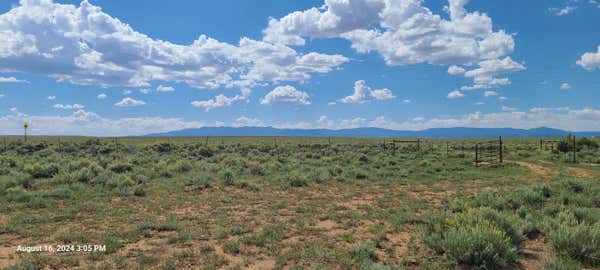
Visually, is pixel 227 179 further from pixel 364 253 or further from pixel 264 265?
pixel 364 253

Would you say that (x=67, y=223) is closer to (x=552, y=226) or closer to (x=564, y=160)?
(x=552, y=226)

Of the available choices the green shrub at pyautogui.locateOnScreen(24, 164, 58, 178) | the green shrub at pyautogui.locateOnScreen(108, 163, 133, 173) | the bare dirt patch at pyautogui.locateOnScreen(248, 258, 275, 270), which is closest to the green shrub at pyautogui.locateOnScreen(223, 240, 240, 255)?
the bare dirt patch at pyautogui.locateOnScreen(248, 258, 275, 270)

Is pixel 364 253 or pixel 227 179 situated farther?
pixel 227 179

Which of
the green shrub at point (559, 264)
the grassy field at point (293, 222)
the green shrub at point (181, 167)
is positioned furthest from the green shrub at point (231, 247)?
the green shrub at point (181, 167)

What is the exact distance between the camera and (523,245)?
6.53 m

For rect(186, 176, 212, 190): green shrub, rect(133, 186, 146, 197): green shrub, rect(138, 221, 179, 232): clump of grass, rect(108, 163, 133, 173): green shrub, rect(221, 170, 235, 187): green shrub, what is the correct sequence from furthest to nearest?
rect(108, 163, 133, 173): green shrub < rect(221, 170, 235, 187): green shrub < rect(186, 176, 212, 190): green shrub < rect(133, 186, 146, 197): green shrub < rect(138, 221, 179, 232): clump of grass

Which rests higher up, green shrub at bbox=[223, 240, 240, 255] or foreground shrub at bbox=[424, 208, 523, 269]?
foreground shrub at bbox=[424, 208, 523, 269]

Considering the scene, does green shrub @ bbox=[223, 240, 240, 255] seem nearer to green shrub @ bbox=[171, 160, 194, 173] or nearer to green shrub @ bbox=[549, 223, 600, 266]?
green shrub @ bbox=[549, 223, 600, 266]

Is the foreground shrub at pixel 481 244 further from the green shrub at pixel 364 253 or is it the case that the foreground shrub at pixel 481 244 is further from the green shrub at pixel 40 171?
the green shrub at pixel 40 171

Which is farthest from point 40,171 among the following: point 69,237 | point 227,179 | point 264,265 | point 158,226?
point 264,265

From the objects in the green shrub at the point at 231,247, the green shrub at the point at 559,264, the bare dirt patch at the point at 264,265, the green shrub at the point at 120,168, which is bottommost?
the bare dirt patch at the point at 264,265

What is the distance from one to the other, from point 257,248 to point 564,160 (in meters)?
29.1

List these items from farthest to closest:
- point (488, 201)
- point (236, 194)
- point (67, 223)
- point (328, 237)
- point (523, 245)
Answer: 1. point (236, 194)
2. point (488, 201)
3. point (67, 223)
4. point (328, 237)
5. point (523, 245)

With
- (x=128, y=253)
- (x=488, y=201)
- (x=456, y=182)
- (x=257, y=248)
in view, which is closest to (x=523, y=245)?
(x=488, y=201)
